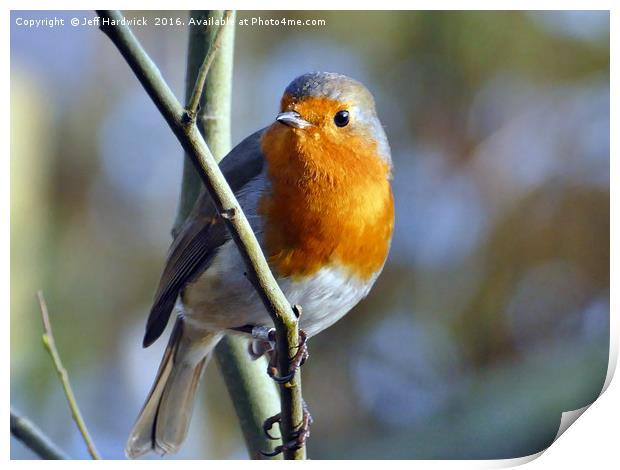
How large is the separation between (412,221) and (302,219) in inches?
15.7

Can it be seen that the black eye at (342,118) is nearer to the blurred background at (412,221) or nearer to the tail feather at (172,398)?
the blurred background at (412,221)

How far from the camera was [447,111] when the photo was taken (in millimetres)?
1837

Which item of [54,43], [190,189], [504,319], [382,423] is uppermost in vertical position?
[54,43]

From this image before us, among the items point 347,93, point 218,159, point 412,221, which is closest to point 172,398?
point 218,159

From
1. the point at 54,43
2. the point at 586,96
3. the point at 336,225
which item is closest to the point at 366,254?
the point at 336,225

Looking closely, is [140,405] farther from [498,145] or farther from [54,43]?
[498,145]

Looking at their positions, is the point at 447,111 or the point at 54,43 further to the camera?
the point at 447,111

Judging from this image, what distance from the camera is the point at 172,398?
1911 millimetres

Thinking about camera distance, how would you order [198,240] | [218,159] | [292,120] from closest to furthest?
[292,120]
[198,240]
[218,159]

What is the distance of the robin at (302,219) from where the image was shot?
152 cm

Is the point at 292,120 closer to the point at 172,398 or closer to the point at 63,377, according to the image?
the point at 63,377

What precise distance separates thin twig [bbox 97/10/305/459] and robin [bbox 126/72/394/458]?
0.79ft

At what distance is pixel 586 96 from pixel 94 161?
1.11 m

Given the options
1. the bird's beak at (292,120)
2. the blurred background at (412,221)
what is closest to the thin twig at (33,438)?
the blurred background at (412,221)
